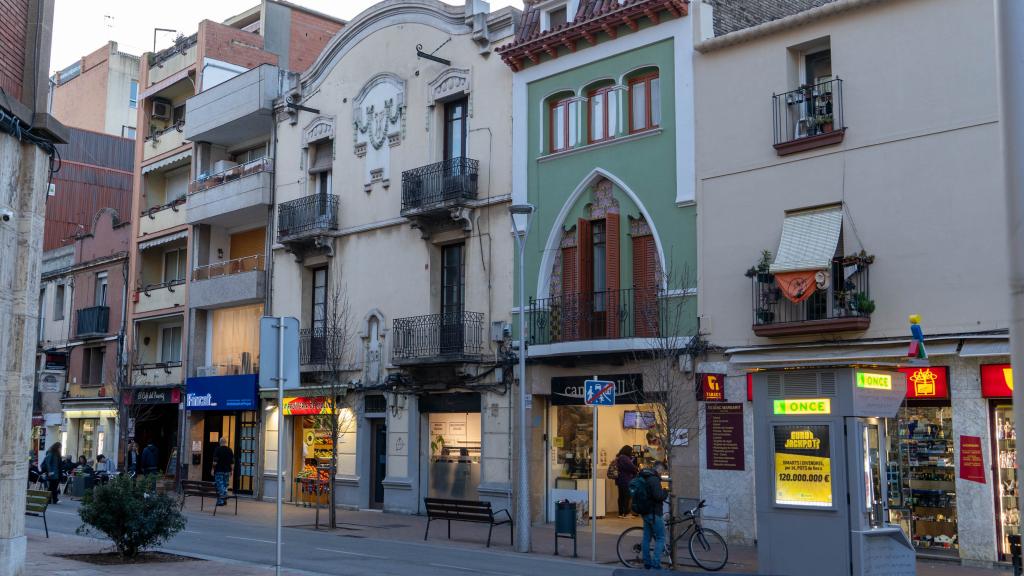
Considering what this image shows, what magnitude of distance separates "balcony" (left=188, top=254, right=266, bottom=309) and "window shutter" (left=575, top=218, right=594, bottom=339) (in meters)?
13.4

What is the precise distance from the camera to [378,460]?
3047cm

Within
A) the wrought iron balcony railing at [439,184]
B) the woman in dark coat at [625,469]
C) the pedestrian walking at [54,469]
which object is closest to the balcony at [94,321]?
the pedestrian walking at [54,469]

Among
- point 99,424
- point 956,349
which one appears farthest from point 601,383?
point 99,424

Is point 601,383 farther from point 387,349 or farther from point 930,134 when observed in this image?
point 387,349

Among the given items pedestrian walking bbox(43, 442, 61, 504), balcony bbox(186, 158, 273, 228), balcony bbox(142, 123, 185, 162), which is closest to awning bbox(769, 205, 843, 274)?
balcony bbox(186, 158, 273, 228)

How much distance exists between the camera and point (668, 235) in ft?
76.1

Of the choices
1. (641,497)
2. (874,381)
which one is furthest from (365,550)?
(874,381)

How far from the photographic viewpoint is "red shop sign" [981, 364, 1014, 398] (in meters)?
18.0

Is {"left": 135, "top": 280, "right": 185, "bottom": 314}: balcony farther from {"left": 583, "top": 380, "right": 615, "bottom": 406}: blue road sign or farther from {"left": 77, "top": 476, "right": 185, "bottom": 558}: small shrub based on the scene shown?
{"left": 583, "top": 380, "right": 615, "bottom": 406}: blue road sign

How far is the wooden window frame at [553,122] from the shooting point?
2588cm

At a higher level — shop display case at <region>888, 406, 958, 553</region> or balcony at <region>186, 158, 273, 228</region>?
balcony at <region>186, 158, 273, 228</region>

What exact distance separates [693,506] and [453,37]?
46.6ft

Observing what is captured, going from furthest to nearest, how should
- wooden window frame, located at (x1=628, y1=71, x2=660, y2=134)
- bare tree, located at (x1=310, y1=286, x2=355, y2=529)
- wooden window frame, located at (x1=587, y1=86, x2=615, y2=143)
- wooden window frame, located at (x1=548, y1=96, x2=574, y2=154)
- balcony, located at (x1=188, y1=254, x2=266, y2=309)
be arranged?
balcony, located at (x1=188, y1=254, x2=266, y2=309) → bare tree, located at (x1=310, y1=286, x2=355, y2=529) → wooden window frame, located at (x1=548, y1=96, x2=574, y2=154) → wooden window frame, located at (x1=587, y1=86, x2=615, y2=143) → wooden window frame, located at (x1=628, y1=71, x2=660, y2=134)

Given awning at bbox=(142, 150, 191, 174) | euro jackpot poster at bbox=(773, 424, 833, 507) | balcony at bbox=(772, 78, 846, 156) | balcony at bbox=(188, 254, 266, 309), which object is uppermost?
awning at bbox=(142, 150, 191, 174)
